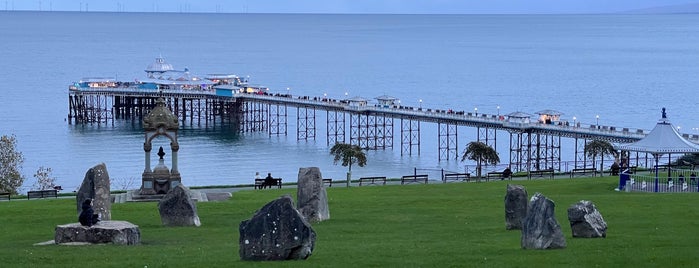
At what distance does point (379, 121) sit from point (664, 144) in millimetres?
82169

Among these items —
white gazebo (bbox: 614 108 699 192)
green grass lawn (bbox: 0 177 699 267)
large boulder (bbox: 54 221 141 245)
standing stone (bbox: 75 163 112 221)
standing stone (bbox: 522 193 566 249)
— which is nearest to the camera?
green grass lawn (bbox: 0 177 699 267)

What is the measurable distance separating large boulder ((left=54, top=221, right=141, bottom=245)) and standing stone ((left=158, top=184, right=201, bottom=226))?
15.4 ft

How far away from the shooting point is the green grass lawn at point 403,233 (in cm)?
2472

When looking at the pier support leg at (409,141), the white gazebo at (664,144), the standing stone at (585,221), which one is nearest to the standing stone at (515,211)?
the standing stone at (585,221)

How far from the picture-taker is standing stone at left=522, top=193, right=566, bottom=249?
2583 centimetres

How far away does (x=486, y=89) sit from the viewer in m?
174

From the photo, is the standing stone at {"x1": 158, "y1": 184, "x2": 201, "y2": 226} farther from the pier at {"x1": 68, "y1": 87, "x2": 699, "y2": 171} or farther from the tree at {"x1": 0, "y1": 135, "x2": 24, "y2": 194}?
the pier at {"x1": 68, "y1": 87, "x2": 699, "y2": 171}

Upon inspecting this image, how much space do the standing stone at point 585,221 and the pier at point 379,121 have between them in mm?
52167

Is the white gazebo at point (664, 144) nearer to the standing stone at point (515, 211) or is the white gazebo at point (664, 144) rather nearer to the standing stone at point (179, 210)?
the standing stone at point (515, 211)

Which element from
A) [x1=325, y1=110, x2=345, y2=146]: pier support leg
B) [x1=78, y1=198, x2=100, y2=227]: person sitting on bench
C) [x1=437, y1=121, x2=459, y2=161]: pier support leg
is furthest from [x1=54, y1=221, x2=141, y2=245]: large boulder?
[x1=325, y1=110, x2=345, y2=146]: pier support leg

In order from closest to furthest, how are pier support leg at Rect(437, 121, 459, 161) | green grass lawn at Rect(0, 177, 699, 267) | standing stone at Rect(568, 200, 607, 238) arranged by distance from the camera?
green grass lawn at Rect(0, 177, 699, 267), standing stone at Rect(568, 200, 607, 238), pier support leg at Rect(437, 121, 459, 161)

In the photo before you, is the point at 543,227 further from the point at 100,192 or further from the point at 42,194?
the point at 42,194

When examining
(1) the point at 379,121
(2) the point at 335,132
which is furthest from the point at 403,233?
(1) the point at 379,121

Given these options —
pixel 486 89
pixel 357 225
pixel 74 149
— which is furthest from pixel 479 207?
pixel 486 89
